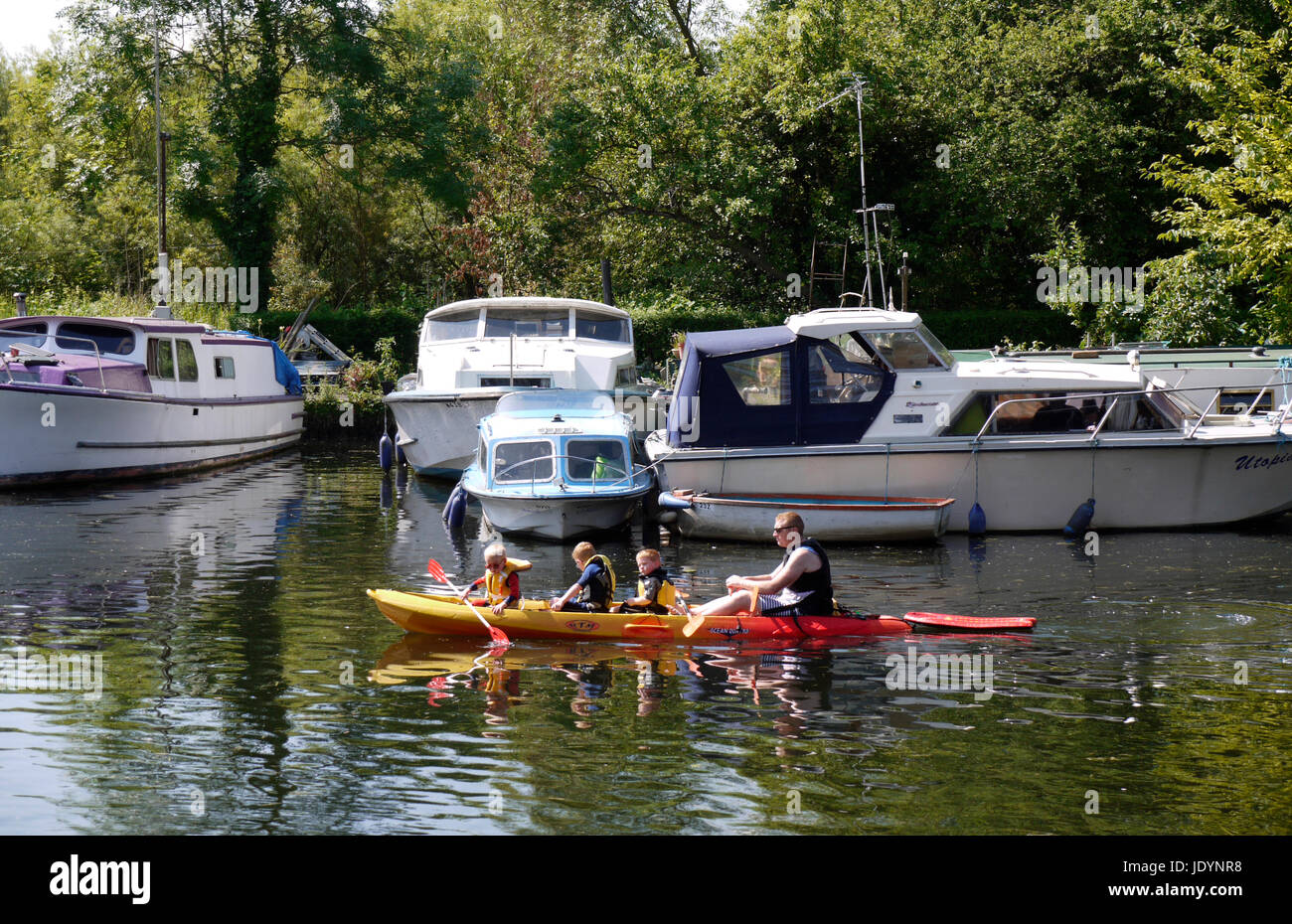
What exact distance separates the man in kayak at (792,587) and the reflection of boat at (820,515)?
4.92 m

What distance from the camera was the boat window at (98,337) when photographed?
2488cm

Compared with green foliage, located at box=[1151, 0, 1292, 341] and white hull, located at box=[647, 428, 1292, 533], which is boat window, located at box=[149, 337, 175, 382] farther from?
green foliage, located at box=[1151, 0, 1292, 341]

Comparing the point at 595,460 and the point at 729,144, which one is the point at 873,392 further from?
the point at 729,144

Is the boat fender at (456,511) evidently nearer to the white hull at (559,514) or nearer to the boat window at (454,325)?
the white hull at (559,514)

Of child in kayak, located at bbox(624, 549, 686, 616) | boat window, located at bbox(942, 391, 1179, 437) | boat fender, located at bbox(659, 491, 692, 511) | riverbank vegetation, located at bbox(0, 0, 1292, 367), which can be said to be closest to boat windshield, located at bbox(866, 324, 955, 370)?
boat window, located at bbox(942, 391, 1179, 437)

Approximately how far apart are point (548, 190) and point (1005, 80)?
13.6m

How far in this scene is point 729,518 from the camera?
18.1 metres

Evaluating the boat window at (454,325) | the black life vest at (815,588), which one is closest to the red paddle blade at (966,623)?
the black life vest at (815,588)

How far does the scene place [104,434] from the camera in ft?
77.7

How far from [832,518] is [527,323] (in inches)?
386

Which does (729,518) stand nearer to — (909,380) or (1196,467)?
(909,380)

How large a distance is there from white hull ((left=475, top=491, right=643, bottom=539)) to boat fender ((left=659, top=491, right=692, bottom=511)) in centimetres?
49

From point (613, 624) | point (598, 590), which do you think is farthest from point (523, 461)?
point (613, 624)

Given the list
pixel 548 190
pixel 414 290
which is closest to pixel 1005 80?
pixel 548 190
